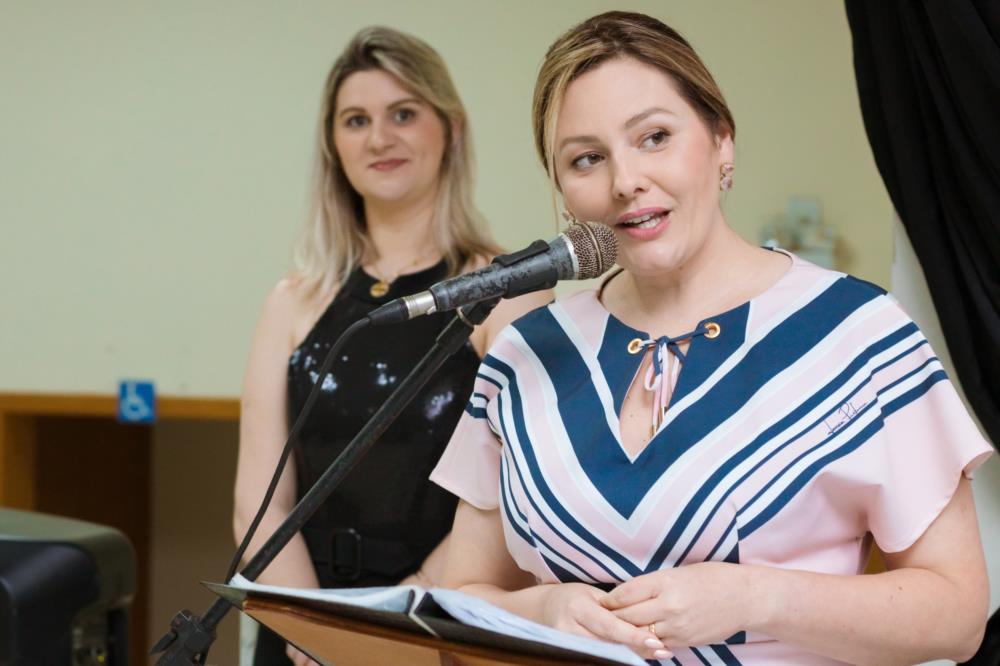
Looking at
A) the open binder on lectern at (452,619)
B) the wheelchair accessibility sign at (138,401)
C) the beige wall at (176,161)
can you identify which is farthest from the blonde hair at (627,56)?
the wheelchair accessibility sign at (138,401)

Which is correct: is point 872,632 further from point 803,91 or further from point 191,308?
point 191,308

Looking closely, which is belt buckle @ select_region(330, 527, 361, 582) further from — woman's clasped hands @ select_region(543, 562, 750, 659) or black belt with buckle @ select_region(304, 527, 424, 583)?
woman's clasped hands @ select_region(543, 562, 750, 659)

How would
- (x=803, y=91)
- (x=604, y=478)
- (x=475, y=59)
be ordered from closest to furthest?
(x=604, y=478)
(x=803, y=91)
(x=475, y=59)

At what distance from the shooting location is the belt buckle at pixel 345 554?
78.9 inches

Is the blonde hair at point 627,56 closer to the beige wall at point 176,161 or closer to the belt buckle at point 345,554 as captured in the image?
the belt buckle at point 345,554

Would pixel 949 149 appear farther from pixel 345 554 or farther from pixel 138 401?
pixel 138 401

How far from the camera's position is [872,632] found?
120cm

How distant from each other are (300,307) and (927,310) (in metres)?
1.07

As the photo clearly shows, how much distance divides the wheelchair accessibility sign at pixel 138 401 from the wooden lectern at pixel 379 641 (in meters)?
2.74

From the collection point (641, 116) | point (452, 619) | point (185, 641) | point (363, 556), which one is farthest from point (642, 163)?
point (363, 556)

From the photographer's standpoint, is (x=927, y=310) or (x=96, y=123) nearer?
(x=927, y=310)

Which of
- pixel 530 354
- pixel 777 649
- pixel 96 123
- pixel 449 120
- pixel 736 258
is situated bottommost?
pixel 777 649

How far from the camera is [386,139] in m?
2.11

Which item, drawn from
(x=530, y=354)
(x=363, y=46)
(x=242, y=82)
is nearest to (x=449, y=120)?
(x=363, y=46)
